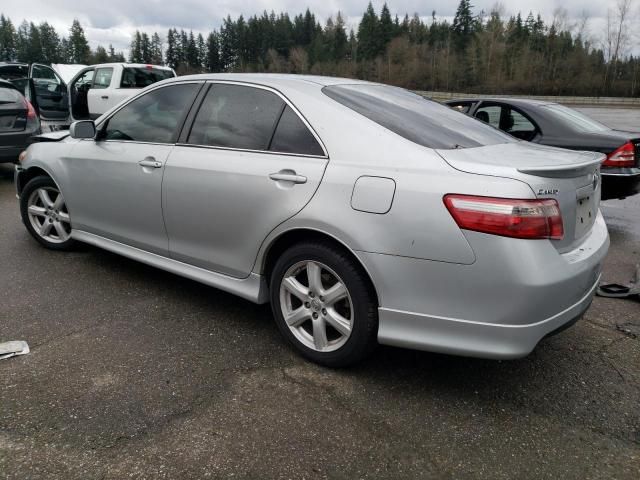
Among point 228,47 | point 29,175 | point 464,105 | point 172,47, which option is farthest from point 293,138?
point 172,47

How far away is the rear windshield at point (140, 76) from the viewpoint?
460 inches

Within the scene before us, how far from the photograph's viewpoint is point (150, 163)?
3.53 metres

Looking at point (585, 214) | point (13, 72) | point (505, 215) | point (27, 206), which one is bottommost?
point (27, 206)

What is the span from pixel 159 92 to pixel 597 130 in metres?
5.11

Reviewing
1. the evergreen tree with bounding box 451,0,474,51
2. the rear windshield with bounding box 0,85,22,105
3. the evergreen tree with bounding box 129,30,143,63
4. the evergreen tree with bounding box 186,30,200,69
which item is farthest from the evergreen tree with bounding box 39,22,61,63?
the rear windshield with bounding box 0,85,22,105

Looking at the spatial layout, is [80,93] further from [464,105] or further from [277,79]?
[277,79]

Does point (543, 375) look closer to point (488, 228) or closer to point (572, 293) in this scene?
point (572, 293)

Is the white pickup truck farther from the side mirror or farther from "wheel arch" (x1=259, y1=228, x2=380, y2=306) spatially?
"wheel arch" (x1=259, y1=228, x2=380, y2=306)

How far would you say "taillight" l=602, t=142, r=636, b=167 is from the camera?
5.75 m

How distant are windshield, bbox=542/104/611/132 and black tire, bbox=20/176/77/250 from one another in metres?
5.58

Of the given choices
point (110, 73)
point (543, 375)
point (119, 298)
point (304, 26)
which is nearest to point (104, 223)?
point (119, 298)

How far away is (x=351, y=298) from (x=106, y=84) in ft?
36.5

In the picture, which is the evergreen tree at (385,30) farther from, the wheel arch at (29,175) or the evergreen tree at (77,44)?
the wheel arch at (29,175)

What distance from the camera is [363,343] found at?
265cm
